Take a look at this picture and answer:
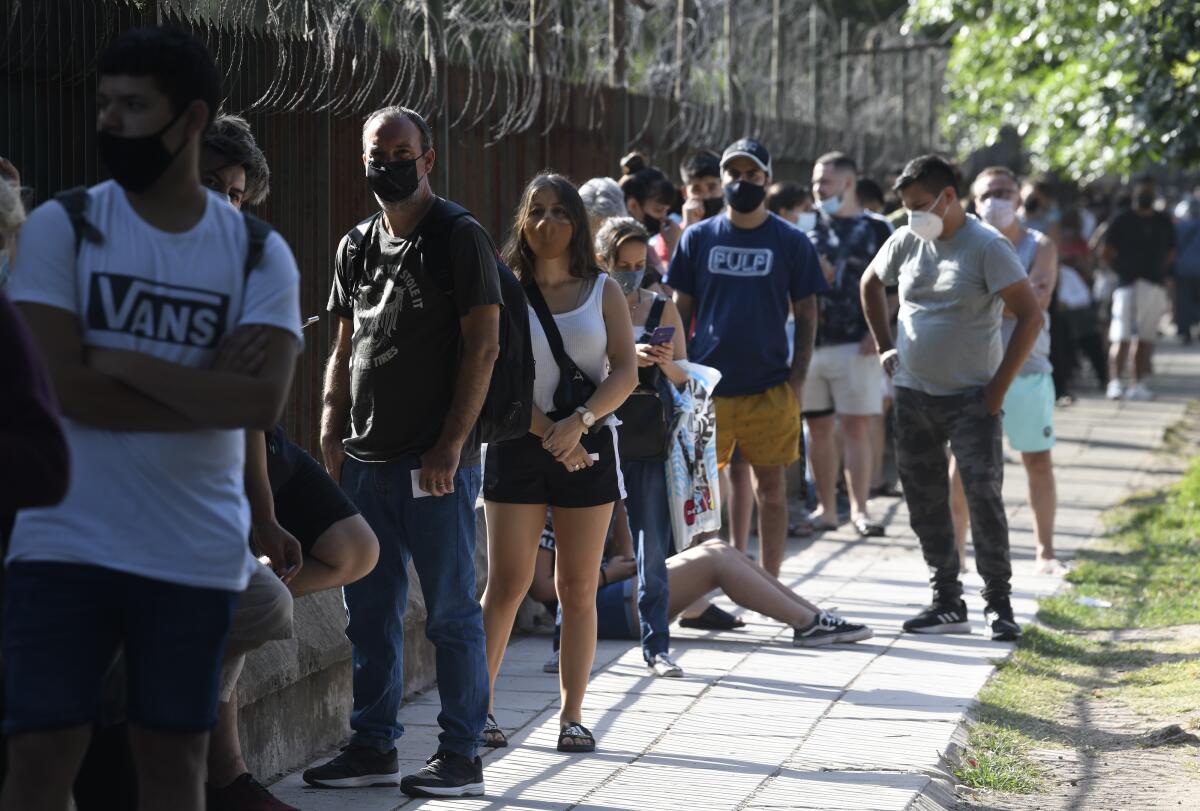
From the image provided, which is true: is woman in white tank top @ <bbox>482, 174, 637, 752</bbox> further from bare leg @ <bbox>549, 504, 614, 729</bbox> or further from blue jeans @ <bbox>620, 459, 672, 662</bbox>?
blue jeans @ <bbox>620, 459, 672, 662</bbox>

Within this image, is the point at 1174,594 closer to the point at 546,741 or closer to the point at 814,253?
the point at 814,253

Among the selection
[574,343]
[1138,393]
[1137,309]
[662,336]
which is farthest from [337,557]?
[1138,393]

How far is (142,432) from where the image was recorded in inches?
130

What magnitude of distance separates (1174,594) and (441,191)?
4008 millimetres

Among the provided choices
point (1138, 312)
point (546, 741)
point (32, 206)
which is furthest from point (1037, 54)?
point (32, 206)

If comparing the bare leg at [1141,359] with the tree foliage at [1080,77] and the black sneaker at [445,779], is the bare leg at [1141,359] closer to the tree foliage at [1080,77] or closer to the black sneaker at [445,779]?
the tree foliage at [1080,77]

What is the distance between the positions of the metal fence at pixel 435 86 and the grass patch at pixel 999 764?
7.86 ft

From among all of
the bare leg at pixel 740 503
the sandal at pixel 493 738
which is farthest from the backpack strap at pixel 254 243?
the bare leg at pixel 740 503

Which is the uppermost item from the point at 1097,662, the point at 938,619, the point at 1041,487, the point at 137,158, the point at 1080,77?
the point at 1080,77

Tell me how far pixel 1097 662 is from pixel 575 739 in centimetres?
270

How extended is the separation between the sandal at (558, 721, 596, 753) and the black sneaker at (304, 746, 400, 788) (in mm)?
650

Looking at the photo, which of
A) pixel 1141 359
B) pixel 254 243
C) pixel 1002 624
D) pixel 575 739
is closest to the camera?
pixel 254 243

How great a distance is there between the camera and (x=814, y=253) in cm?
773

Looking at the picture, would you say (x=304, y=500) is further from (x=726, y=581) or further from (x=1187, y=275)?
(x=1187, y=275)
